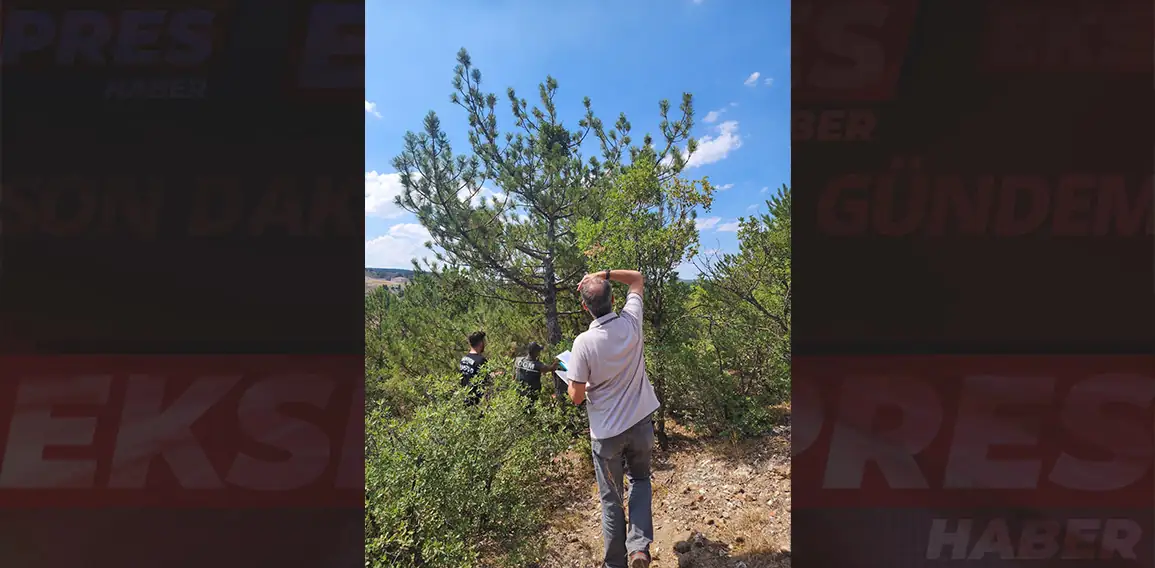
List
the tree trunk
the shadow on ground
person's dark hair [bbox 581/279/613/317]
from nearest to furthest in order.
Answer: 1. person's dark hair [bbox 581/279/613/317]
2. the shadow on ground
3. the tree trunk

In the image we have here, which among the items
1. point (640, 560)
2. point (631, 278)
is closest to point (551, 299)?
point (631, 278)

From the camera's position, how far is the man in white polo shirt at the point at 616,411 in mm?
2094

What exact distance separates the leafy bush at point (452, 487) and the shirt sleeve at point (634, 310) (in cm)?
124

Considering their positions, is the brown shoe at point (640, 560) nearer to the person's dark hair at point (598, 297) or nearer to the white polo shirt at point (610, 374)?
the white polo shirt at point (610, 374)

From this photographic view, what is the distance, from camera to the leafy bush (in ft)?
6.80

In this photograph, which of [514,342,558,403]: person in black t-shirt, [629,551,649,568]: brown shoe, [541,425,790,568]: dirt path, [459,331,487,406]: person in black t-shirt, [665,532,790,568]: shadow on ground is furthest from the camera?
[514,342,558,403]: person in black t-shirt

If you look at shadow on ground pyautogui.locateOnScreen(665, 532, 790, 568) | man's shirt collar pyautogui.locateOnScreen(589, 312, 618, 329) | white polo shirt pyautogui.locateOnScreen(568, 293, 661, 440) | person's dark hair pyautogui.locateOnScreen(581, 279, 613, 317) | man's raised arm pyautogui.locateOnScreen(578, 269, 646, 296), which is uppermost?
man's raised arm pyautogui.locateOnScreen(578, 269, 646, 296)

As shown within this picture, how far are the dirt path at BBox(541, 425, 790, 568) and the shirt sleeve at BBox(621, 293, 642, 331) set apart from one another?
4.97ft

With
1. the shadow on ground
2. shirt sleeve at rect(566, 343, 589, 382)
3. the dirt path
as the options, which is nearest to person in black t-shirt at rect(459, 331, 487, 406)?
the dirt path

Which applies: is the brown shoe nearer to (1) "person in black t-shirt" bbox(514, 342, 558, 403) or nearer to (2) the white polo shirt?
(2) the white polo shirt
